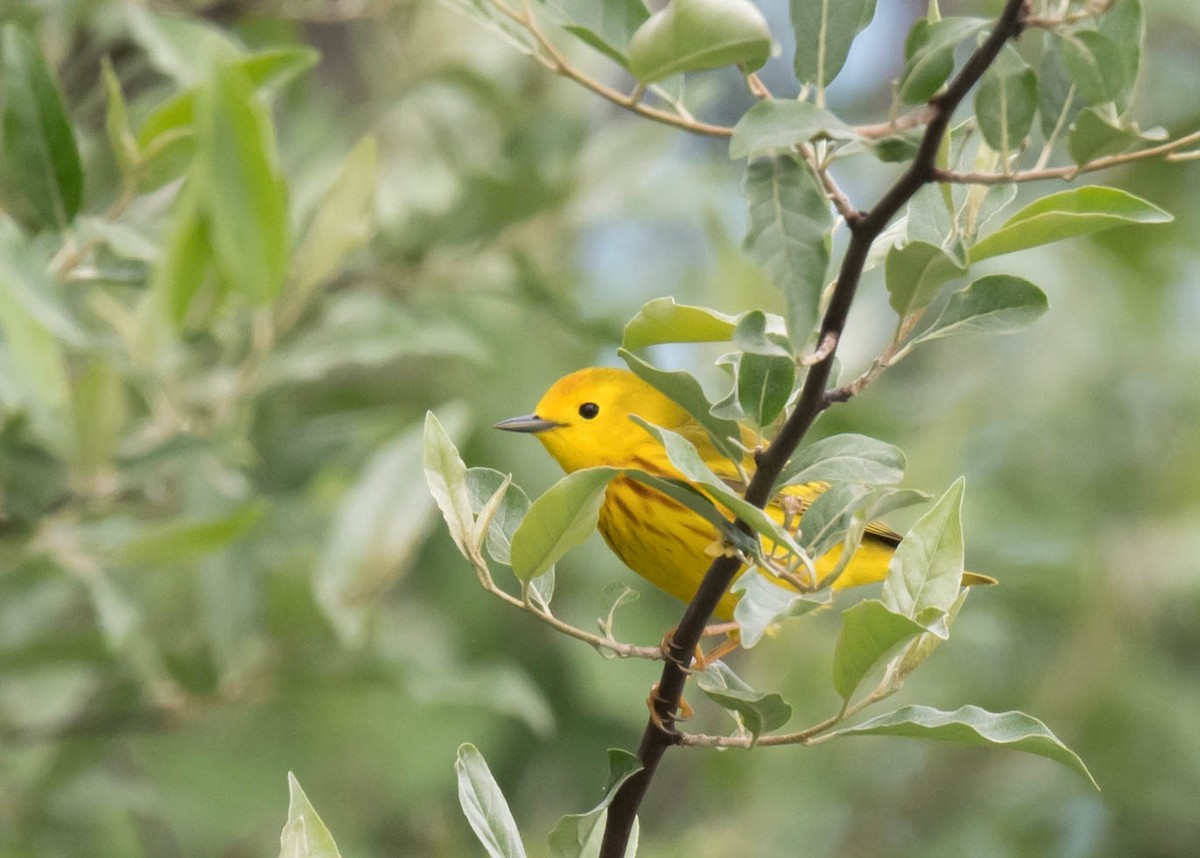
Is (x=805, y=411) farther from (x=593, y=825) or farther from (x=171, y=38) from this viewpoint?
(x=171, y=38)

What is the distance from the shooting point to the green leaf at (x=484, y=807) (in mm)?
1458

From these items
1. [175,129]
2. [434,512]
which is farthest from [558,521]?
[434,512]

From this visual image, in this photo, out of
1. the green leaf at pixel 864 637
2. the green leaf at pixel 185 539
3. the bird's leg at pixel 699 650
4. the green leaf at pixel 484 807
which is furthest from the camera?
the green leaf at pixel 185 539

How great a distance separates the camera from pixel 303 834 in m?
1.37

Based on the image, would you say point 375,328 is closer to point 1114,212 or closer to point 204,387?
point 204,387

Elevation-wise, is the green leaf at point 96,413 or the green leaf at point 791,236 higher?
the green leaf at point 791,236

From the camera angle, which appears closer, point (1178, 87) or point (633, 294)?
point (633, 294)

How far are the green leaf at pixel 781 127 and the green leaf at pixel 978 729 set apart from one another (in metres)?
0.53

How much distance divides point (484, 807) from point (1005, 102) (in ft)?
2.68

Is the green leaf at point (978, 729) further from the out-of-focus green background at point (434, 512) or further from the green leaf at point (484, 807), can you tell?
the out-of-focus green background at point (434, 512)

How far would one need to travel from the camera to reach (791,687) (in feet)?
13.0

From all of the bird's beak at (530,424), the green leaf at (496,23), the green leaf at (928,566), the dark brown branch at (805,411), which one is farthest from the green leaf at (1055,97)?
the bird's beak at (530,424)

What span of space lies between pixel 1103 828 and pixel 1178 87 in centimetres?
247

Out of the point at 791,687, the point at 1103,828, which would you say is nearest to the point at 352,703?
the point at 791,687
